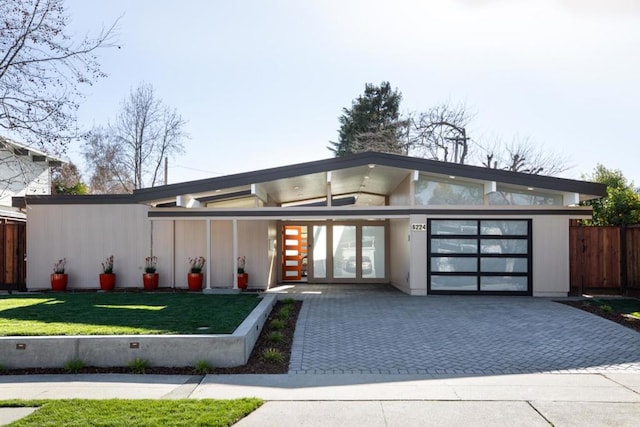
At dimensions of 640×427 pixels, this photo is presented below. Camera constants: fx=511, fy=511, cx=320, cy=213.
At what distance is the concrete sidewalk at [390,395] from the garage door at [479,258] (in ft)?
23.7

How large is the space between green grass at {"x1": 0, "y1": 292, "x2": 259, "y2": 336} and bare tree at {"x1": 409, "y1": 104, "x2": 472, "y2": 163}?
22.8 m

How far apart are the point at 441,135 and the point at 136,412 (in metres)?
30.5

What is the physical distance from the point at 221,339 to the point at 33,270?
10.1 m

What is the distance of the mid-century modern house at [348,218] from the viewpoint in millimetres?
13188

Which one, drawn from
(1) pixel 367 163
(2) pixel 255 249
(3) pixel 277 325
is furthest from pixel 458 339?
(2) pixel 255 249

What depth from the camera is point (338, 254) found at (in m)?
17.7

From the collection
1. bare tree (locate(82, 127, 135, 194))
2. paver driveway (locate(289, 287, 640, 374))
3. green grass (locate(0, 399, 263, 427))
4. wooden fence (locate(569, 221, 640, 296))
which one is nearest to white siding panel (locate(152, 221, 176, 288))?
paver driveway (locate(289, 287, 640, 374))

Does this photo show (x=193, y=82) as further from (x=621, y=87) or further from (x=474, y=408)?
(x=474, y=408)

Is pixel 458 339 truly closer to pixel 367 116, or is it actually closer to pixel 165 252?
pixel 165 252

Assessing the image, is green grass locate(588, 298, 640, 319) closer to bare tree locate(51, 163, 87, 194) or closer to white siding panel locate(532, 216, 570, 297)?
white siding panel locate(532, 216, 570, 297)

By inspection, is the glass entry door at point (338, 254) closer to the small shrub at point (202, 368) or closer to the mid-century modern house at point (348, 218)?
the mid-century modern house at point (348, 218)

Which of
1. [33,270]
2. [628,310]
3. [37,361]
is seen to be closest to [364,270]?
[628,310]

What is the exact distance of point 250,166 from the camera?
119 ft

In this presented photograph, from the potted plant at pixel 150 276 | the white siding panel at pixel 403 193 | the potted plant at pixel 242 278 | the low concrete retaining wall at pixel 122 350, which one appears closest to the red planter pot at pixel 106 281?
the potted plant at pixel 150 276
